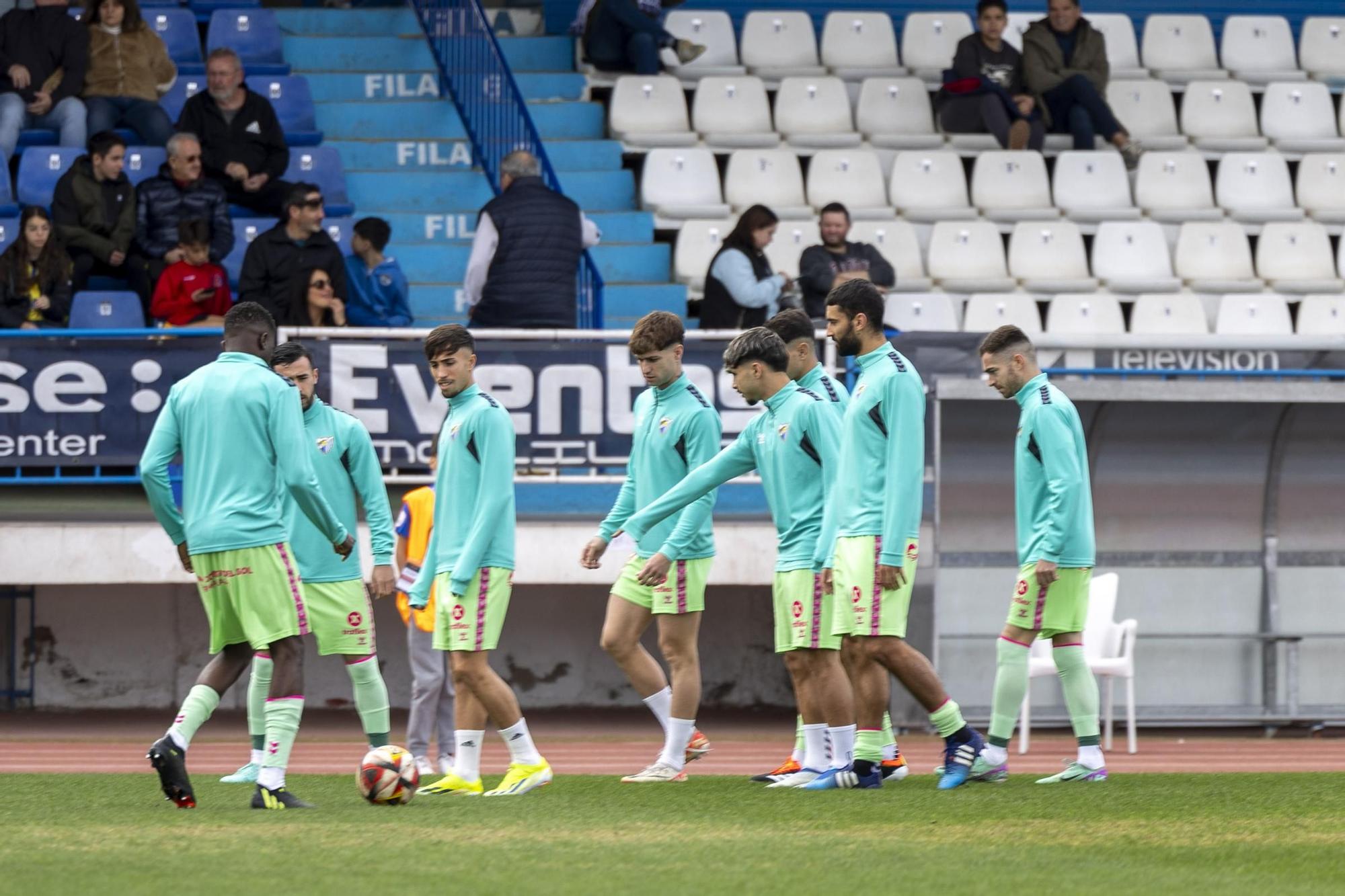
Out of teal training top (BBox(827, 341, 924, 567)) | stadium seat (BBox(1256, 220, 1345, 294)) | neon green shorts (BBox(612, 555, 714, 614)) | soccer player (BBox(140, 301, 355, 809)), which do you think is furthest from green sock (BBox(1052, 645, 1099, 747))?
stadium seat (BBox(1256, 220, 1345, 294))

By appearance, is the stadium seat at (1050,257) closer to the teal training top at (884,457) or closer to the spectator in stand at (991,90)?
the spectator in stand at (991,90)

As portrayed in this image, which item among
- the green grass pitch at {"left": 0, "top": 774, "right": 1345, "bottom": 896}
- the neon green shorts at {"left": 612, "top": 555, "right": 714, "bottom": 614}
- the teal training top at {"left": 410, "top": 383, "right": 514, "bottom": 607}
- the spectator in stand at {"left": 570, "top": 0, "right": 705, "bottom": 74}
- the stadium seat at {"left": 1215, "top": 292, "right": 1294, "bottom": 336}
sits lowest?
the green grass pitch at {"left": 0, "top": 774, "right": 1345, "bottom": 896}

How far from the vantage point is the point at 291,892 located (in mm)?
5367

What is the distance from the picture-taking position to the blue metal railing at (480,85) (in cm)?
1531

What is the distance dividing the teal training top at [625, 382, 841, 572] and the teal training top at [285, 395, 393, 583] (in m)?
1.32

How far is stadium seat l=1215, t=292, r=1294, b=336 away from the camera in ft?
51.5

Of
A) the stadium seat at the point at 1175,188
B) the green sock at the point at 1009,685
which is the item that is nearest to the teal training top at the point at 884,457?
the green sock at the point at 1009,685

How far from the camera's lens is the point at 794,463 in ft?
27.6

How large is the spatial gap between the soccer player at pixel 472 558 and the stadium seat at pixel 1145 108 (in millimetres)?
11104

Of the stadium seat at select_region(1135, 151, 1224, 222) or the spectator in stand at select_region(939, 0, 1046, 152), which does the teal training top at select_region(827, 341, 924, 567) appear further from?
the stadium seat at select_region(1135, 151, 1224, 222)

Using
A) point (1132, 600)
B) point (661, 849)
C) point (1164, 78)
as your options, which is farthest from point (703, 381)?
point (1164, 78)

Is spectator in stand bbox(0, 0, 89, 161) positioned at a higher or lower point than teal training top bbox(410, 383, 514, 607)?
higher

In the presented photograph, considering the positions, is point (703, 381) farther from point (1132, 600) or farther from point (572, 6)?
point (572, 6)

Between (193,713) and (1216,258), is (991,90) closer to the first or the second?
(1216,258)
